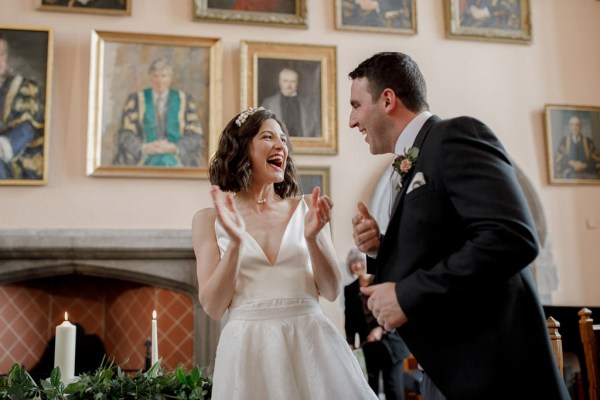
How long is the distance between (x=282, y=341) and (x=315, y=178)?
4072 millimetres

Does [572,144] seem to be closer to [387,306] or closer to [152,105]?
[152,105]

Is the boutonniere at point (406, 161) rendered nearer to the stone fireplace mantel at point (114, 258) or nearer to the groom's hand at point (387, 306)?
the groom's hand at point (387, 306)

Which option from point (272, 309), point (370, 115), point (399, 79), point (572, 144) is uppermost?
point (572, 144)

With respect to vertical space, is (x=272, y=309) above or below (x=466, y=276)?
below

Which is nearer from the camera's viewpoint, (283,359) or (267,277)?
(283,359)

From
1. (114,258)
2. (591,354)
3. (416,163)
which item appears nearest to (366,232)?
(416,163)

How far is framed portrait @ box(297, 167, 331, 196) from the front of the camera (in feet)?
20.4

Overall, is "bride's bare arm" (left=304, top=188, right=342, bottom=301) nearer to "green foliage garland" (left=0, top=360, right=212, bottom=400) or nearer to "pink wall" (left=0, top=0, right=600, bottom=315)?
"green foliage garland" (left=0, top=360, right=212, bottom=400)

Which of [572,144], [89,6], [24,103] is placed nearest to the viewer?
[24,103]

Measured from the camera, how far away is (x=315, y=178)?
6262 mm

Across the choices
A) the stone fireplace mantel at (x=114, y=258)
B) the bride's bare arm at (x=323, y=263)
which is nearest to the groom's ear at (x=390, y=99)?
the bride's bare arm at (x=323, y=263)

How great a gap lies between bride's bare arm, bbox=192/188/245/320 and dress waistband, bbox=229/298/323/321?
7cm

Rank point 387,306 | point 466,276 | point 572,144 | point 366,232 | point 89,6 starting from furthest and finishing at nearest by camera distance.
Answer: point 572,144
point 89,6
point 366,232
point 387,306
point 466,276

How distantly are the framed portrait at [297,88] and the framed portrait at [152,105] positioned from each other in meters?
0.38
